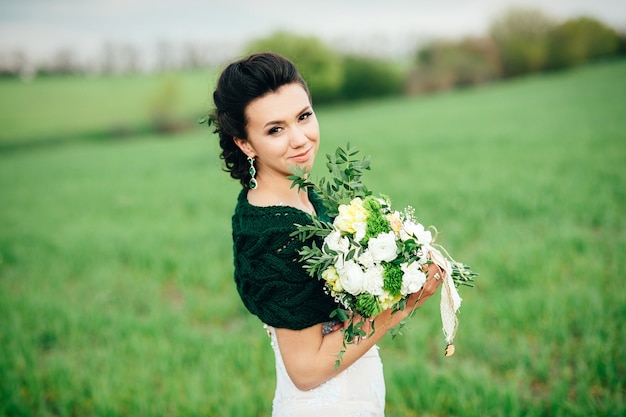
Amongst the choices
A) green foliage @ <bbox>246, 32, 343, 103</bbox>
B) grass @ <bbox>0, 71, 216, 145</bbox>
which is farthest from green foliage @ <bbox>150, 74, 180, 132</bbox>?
green foliage @ <bbox>246, 32, 343, 103</bbox>

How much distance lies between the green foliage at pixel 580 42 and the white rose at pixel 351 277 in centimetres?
5453

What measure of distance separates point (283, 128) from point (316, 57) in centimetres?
5251

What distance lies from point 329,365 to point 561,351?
2717mm

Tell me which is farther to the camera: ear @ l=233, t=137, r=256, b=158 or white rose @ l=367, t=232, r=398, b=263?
ear @ l=233, t=137, r=256, b=158

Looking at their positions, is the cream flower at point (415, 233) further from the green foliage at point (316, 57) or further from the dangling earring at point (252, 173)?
the green foliage at point (316, 57)

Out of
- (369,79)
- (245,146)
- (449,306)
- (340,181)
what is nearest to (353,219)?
(340,181)

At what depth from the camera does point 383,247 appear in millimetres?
1562

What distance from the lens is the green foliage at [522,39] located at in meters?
47.7

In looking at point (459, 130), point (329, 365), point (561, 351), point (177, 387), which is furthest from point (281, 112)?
point (459, 130)

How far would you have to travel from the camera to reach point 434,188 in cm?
892

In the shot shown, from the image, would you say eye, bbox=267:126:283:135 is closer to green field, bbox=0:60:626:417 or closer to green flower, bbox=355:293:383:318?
green flower, bbox=355:293:383:318

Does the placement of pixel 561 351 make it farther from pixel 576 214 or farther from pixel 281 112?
pixel 576 214

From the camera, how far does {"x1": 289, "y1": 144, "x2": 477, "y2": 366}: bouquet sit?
1572 mm

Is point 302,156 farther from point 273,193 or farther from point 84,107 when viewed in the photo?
point 84,107
